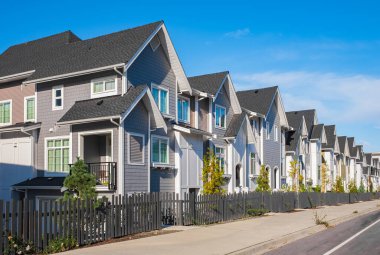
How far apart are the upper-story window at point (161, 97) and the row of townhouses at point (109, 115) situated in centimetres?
6

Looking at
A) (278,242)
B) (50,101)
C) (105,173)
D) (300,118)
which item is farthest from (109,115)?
(300,118)

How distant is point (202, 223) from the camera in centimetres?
2058

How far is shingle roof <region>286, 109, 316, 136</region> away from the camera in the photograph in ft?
170

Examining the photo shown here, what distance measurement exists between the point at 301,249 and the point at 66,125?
45.1 feet

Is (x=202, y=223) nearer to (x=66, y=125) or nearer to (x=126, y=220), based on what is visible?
(x=126, y=220)

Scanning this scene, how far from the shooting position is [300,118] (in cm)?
5216

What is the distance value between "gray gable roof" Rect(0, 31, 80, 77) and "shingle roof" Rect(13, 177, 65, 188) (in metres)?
6.94

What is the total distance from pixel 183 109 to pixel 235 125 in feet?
21.3

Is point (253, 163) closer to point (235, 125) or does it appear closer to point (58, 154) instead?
point (235, 125)

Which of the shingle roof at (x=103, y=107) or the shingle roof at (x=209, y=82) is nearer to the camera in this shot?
the shingle roof at (x=103, y=107)

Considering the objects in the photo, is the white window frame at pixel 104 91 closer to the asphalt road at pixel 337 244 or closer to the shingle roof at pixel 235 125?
the asphalt road at pixel 337 244

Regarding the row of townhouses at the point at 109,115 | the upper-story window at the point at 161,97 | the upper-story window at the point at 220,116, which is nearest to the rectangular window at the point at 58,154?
the row of townhouses at the point at 109,115

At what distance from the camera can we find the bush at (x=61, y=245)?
12.5 metres

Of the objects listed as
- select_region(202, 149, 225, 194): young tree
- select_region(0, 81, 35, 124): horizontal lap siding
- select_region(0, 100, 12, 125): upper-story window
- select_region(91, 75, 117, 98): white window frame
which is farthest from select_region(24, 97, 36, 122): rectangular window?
select_region(202, 149, 225, 194): young tree
